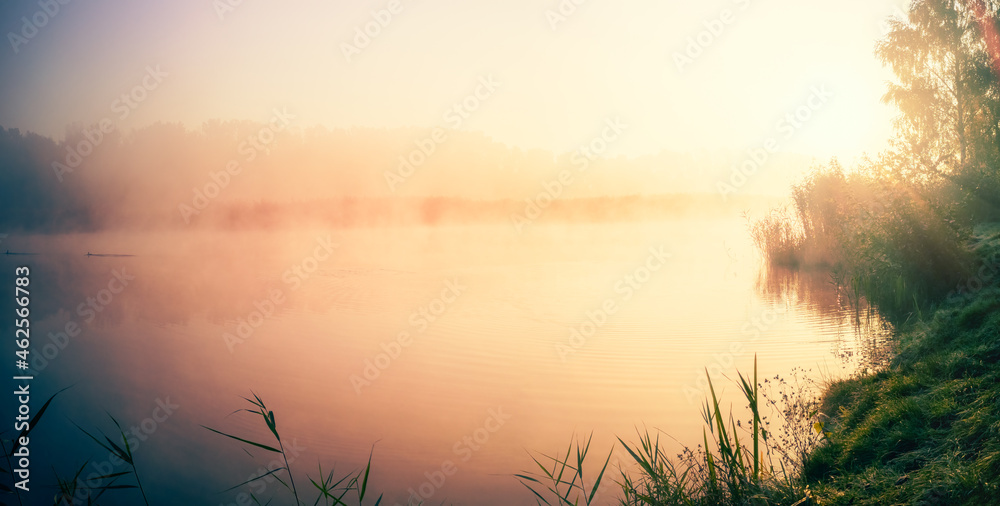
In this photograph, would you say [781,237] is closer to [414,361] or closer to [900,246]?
[900,246]

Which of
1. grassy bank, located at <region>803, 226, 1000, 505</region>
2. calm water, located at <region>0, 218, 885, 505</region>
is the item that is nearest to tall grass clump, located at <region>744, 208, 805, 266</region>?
calm water, located at <region>0, 218, 885, 505</region>

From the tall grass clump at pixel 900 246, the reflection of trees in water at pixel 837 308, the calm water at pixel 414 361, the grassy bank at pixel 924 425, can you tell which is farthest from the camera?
the tall grass clump at pixel 900 246

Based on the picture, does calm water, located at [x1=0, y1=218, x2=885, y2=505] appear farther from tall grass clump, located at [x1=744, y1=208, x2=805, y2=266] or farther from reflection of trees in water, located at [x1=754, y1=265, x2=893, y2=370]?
tall grass clump, located at [x1=744, y1=208, x2=805, y2=266]

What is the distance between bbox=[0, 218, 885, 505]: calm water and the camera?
5.71 meters

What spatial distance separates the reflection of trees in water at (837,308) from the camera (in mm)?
6816

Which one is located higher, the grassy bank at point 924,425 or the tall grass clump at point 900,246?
the tall grass clump at point 900,246

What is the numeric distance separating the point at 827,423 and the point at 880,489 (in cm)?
174

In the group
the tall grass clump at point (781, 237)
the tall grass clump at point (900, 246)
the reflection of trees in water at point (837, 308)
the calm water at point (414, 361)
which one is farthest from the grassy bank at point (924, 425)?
the tall grass clump at point (781, 237)

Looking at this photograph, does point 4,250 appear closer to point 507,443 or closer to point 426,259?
point 426,259

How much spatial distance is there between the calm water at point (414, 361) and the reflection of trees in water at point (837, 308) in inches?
3.3

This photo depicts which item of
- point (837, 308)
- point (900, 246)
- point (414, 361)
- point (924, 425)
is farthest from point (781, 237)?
point (924, 425)

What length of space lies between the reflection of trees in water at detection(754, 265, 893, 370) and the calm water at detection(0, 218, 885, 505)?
8cm

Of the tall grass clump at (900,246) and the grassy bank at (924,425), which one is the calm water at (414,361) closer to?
the tall grass clump at (900,246)

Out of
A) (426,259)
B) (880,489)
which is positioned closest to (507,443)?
(880,489)
